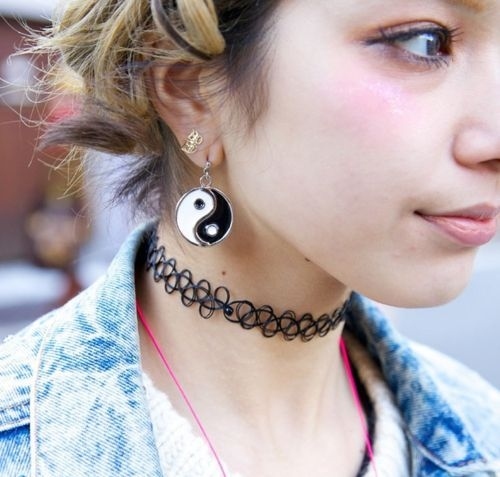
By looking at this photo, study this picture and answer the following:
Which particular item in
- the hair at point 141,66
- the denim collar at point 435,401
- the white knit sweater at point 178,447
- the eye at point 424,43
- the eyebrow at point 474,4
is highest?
the hair at point 141,66

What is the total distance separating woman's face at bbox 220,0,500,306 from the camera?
128 cm

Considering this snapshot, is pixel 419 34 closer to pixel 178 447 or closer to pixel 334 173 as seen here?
pixel 334 173

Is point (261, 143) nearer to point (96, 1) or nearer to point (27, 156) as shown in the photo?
point (96, 1)

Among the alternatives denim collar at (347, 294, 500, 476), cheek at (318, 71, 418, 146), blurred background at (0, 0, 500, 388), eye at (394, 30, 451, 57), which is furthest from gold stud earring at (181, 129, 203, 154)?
blurred background at (0, 0, 500, 388)

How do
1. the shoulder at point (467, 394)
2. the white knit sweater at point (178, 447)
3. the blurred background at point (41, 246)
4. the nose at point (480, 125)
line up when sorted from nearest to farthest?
the nose at point (480, 125) < the white knit sweater at point (178, 447) < the shoulder at point (467, 394) < the blurred background at point (41, 246)

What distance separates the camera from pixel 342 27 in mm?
1282

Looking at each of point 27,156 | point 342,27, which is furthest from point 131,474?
point 27,156

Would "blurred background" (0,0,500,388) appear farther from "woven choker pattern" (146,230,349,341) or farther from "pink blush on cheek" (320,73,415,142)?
"pink blush on cheek" (320,73,415,142)

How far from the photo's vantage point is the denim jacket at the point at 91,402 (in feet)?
4.24

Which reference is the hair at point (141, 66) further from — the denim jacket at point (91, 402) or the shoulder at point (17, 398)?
the shoulder at point (17, 398)

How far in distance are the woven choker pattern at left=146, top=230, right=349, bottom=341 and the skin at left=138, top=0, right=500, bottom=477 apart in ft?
0.06

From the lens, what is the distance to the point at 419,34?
130 centimetres

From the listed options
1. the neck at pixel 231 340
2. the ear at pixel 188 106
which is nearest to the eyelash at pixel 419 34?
the ear at pixel 188 106

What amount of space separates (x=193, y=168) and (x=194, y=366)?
1.19 feet
